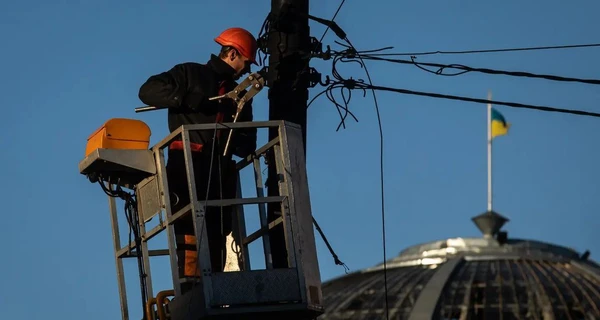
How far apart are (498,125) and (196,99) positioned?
3711cm

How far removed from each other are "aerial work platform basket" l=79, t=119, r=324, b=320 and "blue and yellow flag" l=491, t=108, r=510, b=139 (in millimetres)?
36142

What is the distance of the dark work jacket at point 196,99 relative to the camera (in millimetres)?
14680

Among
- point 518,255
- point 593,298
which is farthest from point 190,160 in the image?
point 518,255

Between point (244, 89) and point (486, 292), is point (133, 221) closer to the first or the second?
point (244, 89)

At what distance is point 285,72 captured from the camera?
15031 mm

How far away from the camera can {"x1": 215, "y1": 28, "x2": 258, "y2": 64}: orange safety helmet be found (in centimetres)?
1509

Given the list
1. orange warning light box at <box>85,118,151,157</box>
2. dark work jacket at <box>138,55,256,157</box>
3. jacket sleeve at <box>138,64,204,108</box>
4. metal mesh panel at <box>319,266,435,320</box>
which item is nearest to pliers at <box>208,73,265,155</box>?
dark work jacket at <box>138,55,256,157</box>

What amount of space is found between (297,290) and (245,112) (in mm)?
1685

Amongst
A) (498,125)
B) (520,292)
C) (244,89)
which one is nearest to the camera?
(244,89)

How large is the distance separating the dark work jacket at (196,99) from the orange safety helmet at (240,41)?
0.20 m

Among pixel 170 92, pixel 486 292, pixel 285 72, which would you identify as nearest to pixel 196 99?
pixel 170 92

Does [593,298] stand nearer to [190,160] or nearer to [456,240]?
[456,240]

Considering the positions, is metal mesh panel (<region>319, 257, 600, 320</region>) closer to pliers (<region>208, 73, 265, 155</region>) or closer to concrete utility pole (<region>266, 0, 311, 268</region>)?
concrete utility pole (<region>266, 0, 311, 268</region>)

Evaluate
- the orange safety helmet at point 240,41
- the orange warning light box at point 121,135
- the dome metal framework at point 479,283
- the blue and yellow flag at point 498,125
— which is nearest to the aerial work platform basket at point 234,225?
the orange warning light box at point 121,135
